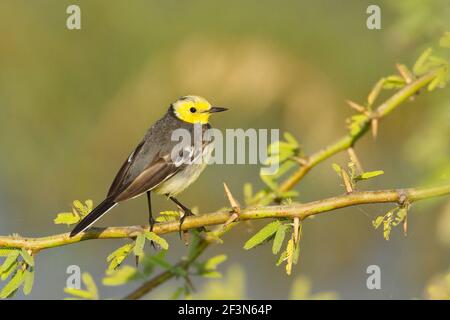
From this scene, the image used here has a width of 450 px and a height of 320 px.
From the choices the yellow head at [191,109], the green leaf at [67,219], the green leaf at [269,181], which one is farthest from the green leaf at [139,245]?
the yellow head at [191,109]

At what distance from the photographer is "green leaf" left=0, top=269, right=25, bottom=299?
2811 millimetres

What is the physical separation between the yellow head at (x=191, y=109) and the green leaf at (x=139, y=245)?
1527 mm

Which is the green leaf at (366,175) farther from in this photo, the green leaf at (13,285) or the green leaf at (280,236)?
the green leaf at (13,285)

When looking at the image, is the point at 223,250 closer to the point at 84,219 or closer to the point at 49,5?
the point at 49,5

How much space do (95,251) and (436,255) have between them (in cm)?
235

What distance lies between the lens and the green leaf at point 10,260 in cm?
278

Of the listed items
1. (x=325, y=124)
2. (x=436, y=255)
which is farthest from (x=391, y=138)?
(x=436, y=255)

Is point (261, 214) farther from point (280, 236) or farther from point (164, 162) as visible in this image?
point (164, 162)

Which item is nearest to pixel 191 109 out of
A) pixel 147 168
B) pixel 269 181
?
pixel 147 168

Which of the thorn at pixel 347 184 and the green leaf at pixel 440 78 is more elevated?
the green leaf at pixel 440 78

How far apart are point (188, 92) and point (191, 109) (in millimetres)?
1804

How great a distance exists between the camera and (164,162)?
3.94 m

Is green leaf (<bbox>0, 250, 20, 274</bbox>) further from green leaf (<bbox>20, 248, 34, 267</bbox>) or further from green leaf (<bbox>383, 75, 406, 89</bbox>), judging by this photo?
green leaf (<bbox>383, 75, 406, 89</bbox>)

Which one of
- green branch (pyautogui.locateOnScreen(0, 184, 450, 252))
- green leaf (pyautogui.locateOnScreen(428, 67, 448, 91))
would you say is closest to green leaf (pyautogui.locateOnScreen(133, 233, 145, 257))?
green branch (pyautogui.locateOnScreen(0, 184, 450, 252))
